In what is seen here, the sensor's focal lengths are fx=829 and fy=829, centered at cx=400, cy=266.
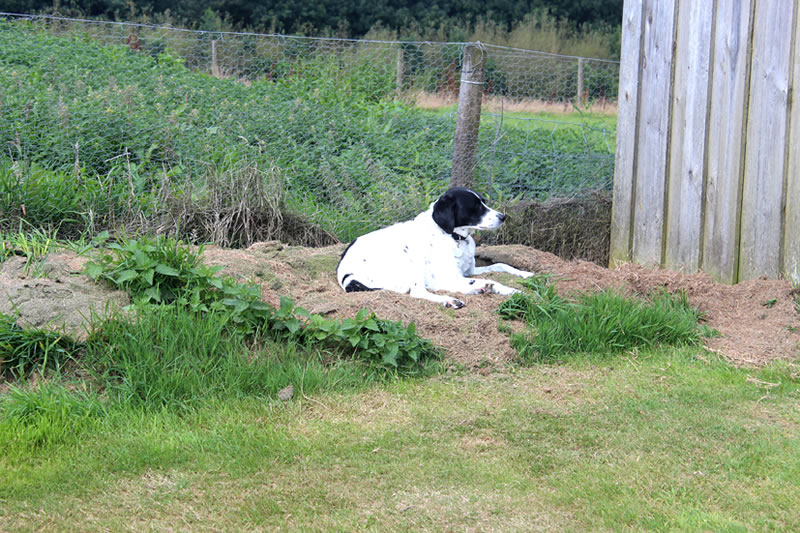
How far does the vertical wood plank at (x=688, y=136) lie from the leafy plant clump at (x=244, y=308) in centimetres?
239

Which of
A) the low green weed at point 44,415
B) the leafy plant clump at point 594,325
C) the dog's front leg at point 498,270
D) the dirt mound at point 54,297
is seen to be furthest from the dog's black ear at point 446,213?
the low green weed at point 44,415

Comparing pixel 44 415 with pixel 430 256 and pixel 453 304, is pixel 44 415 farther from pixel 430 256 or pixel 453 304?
pixel 430 256

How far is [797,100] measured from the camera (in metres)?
5.16

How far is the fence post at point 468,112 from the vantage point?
6.87 metres

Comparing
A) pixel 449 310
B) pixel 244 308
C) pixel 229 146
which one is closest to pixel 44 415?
pixel 244 308

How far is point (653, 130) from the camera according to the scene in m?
6.08

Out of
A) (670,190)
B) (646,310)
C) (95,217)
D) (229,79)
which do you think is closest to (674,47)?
(670,190)

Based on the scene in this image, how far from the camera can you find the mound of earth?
4.40m

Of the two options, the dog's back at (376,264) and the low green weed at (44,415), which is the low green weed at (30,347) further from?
the dog's back at (376,264)

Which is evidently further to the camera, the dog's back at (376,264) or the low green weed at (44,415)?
the dog's back at (376,264)

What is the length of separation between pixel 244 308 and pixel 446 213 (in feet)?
6.66

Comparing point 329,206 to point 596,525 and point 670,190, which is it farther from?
point 596,525

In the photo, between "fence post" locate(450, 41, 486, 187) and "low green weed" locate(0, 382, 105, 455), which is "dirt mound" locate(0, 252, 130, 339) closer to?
"low green weed" locate(0, 382, 105, 455)

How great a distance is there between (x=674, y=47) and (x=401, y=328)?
3.06m
